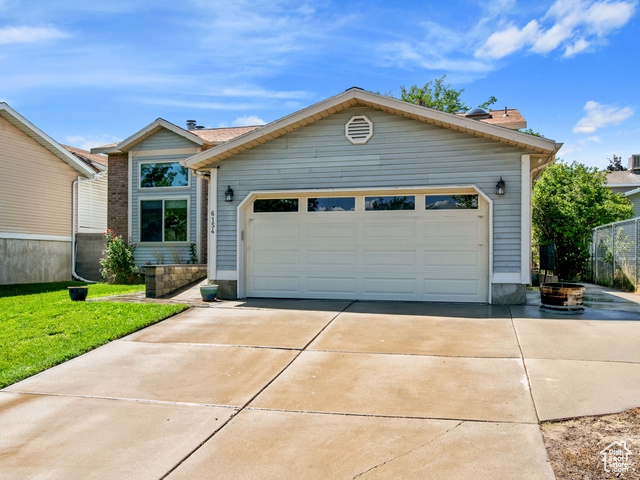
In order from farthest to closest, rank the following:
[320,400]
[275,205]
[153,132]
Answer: [153,132] < [275,205] < [320,400]

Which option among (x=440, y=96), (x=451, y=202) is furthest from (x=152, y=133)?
(x=440, y=96)

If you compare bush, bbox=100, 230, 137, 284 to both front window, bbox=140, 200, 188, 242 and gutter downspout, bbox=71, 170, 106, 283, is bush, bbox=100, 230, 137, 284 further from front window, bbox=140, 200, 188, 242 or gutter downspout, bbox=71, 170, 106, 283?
gutter downspout, bbox=71, 170, 106, 283

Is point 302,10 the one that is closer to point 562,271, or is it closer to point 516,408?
point 516,408

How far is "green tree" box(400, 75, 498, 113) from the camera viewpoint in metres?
31.4

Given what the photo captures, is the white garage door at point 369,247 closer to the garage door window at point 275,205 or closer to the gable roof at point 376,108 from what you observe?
the garage door window at point 275,205

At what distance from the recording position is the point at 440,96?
32.0 metres

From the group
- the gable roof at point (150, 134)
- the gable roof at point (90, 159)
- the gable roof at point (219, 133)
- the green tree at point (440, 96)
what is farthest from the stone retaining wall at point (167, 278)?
the green tree at point (440, 96)

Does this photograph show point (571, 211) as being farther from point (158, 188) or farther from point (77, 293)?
point (77, 293)

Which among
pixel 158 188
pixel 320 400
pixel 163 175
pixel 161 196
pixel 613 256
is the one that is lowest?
pixel 320 400

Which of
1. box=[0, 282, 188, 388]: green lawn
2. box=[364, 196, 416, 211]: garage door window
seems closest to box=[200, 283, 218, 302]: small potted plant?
box=[0, 282, 188, 388]: green lawn

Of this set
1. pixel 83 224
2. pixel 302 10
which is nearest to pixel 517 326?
pixel 302 10

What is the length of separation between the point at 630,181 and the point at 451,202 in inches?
947

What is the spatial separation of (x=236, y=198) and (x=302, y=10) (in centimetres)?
434

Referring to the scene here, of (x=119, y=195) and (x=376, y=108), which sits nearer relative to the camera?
(x=376, y=108)
